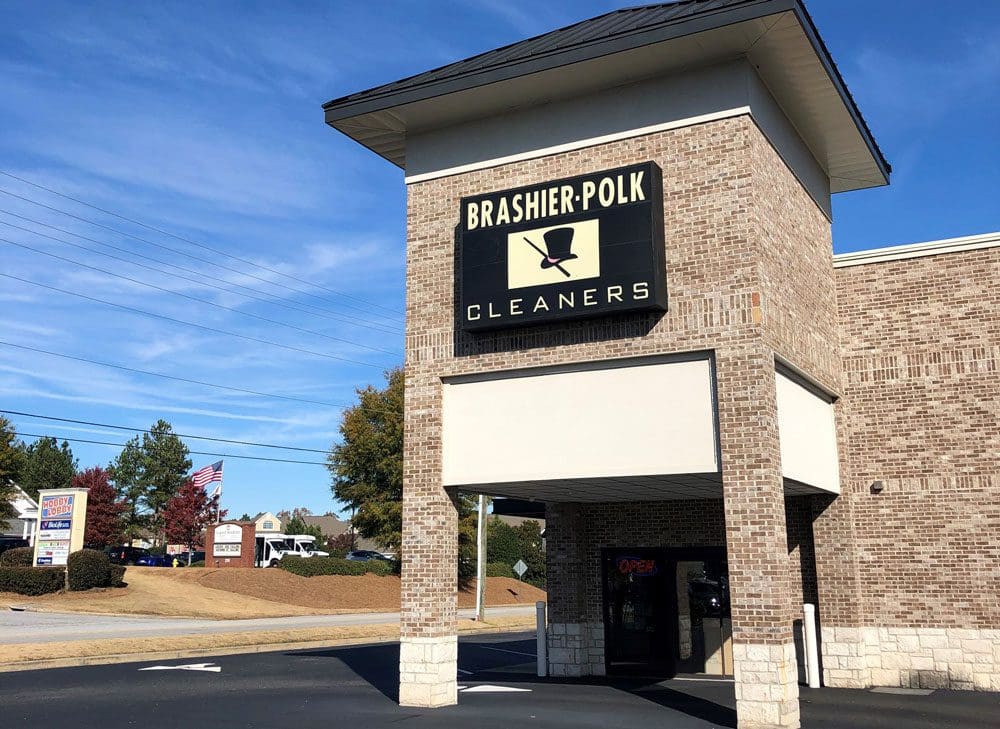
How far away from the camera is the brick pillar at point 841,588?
64.1 feet

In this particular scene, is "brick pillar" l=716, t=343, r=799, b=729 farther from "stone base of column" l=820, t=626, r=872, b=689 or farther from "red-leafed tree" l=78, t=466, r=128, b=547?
"red-leafed tree" l=78, t=466, r=128, b=547

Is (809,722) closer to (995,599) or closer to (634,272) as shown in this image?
(995,599)

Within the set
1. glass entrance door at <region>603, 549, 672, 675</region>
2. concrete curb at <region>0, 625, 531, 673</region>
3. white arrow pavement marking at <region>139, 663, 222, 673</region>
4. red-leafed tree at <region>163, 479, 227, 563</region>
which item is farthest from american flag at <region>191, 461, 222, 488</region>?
glass entrance door at <region>603, 549, 672, 675</region>

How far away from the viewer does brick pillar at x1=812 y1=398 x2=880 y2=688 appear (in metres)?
19.5

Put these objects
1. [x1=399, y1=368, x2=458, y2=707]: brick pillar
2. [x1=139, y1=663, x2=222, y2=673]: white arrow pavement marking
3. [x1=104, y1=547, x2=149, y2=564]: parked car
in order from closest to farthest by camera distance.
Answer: [x1=399, y1=368, x2=458, y2=707]: brick pillar < [x1=139, y1=663, x2=222, y2=673]: white arrow pavement marking < [x1=104, y1=547, x2=149, y2=564]: parked car

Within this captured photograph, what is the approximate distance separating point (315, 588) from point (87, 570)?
45.4 feet

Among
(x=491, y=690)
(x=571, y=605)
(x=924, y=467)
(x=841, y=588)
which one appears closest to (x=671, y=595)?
(x=571, y=605)

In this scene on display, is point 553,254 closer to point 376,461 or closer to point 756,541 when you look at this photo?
point 756,541

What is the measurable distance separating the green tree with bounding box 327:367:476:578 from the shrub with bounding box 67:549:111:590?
17.0 metres

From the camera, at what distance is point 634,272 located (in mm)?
16578

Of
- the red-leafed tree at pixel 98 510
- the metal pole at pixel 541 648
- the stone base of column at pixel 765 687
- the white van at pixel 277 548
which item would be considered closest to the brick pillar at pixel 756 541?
the stone base of column at pixel 765 687

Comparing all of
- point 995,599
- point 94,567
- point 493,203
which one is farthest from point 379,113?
point 94,567

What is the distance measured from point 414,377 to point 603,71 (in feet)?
23.3

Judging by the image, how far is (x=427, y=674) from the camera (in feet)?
57.7
